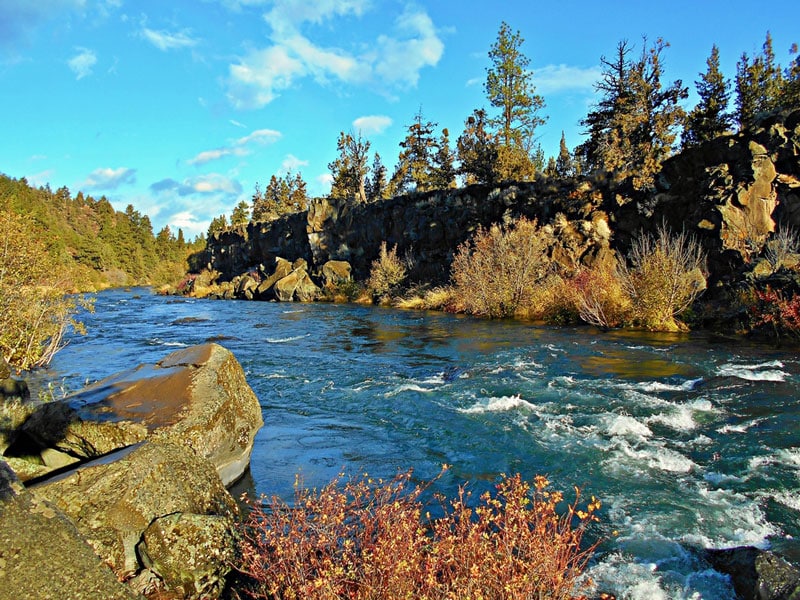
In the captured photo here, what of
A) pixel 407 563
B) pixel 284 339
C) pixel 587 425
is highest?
pixel 407 563

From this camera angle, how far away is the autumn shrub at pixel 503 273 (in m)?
26.9

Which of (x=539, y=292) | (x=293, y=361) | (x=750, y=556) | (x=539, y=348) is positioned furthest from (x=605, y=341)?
(x=750, y=556)

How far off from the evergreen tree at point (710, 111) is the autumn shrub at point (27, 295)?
1517 inches

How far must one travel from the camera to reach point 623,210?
30156mm

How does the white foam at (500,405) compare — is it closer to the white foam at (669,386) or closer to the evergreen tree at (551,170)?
the white foam at (669,386)

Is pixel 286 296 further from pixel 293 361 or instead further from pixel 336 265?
pixel 293 361

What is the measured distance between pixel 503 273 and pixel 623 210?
9073 mm

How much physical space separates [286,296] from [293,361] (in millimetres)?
32029

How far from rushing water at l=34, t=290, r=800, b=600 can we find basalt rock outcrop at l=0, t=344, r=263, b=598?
1.32 m

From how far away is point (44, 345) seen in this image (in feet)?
54.1

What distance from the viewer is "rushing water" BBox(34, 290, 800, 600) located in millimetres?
5637

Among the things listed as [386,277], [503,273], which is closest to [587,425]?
[503,273]

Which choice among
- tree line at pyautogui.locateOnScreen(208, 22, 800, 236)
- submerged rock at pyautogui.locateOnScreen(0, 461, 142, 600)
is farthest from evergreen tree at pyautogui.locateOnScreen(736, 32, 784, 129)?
submerged rock at pyautogui.locateOnScreen(0, 461, 142, 600)

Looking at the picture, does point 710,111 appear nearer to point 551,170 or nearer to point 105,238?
point 551,170
